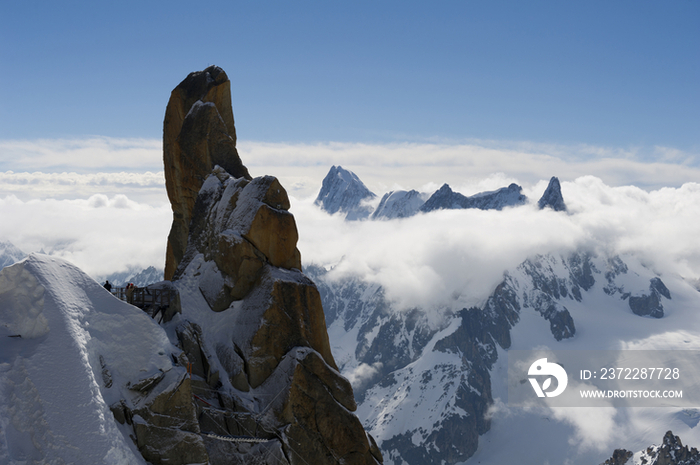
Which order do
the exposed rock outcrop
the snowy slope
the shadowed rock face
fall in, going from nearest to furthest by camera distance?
1. the snowy slope
2. the exposed rock outcrop
3. the shadowed rock face

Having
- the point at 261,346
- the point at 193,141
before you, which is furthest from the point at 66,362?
the point at 193,141

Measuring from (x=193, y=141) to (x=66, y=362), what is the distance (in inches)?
1095

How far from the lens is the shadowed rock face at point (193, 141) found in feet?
156

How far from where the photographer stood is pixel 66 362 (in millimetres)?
24188

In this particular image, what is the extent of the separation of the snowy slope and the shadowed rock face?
68.8 ft

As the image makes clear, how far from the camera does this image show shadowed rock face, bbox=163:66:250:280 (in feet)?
156

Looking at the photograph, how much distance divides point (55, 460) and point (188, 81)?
39784 millimetres

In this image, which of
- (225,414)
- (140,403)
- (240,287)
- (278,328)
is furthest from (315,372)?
(140,403)

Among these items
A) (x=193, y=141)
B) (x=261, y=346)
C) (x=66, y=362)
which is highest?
(x=193, y=141)

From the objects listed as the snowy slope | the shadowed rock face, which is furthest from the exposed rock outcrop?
the shadowed rock face

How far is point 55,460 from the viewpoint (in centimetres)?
2158

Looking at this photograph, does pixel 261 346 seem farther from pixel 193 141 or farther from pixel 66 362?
pixel 193 141

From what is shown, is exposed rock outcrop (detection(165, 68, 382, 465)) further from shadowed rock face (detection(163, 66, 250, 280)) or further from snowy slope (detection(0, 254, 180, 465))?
shadowed rock face (detection(163, 66, 250, 280))

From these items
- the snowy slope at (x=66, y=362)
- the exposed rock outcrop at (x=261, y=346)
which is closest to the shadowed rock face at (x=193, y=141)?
the exposed rock outcrop at (x=261, y=346)
